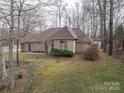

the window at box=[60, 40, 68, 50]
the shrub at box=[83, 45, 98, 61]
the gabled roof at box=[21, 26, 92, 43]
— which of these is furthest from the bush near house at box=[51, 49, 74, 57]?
the shrub at box=[83, 45, 98, 61]

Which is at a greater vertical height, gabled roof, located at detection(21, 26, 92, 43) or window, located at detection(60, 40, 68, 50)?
gabled roof, located at detection(21, 26, 92, 43)

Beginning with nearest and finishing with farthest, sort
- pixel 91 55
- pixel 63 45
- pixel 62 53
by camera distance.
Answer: pixel 91 55
pixel 62 53
pixel 63 45

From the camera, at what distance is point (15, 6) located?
10711 mm

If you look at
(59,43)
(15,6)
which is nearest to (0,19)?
(15,6)

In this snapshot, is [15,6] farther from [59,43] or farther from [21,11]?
[59,43]

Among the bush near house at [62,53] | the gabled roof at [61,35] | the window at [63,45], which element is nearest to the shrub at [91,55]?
the bush near house at [62,53]

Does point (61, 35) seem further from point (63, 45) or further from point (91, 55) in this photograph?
point (91, 55)

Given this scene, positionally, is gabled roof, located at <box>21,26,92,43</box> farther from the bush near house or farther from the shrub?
the shrub

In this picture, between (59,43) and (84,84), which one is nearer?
(84,84)

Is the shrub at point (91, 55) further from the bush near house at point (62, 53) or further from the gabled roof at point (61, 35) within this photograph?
the gabled roof at point (61, 35)

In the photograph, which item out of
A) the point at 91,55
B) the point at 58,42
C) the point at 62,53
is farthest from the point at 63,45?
the point at 91,55

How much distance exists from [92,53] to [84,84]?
10778 millimetres

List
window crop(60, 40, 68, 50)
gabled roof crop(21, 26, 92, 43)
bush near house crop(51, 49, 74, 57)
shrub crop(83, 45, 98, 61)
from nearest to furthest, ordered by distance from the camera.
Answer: shrub crop(83, 45, 98, 61)
bush near house crop(51, 49, 74, 57)
window crop(60, 40, 68, 50)
gabled roof crop(21, 26, 92, 43)

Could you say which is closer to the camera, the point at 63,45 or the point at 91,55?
the point at 91,55
